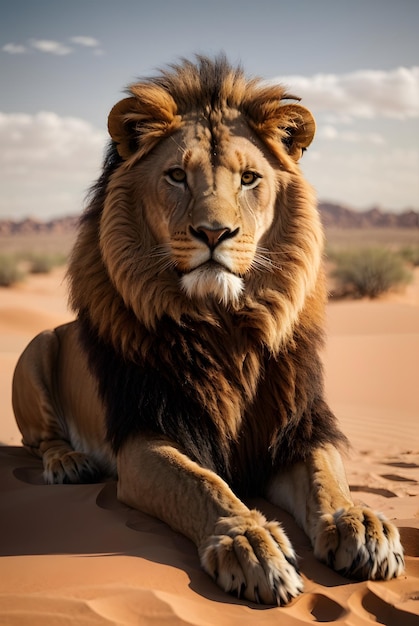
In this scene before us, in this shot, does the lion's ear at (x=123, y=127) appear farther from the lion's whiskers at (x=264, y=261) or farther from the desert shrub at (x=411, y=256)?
the desert shrub at (x=411, y=256)

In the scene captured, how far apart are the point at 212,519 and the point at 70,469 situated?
161 cm

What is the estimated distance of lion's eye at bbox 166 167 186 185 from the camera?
12.7ft

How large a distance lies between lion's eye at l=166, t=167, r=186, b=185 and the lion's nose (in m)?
0.39

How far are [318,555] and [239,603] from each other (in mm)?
549

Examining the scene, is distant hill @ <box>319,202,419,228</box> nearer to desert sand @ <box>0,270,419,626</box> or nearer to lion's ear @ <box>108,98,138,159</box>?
desert sand @ <box>0,270,419,626</box>

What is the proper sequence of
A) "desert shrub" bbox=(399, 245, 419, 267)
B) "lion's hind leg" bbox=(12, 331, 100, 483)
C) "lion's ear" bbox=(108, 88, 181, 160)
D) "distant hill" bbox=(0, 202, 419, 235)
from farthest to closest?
"distant hill" bbox=(0, 202, 419, 235)
"desert shrub" bbox=(399, 245, 419, 267)
"lion's hind leg" bbox=(12, 331, 100, 483)
"lion's ear" bbox=(108, 88, 181, 160)

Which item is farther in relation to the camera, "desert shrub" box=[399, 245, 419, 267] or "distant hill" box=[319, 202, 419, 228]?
"distant hill" box=[319, 202, 419, 228]

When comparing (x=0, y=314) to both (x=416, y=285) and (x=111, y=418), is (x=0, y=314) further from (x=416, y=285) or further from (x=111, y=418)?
(x=416, y=285)

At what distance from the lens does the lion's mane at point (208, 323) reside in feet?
12.6

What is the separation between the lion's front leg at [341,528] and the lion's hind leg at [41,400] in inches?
72.4

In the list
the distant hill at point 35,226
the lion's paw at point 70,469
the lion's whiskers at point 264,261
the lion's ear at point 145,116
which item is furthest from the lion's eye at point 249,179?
the distant hill at point 35,226

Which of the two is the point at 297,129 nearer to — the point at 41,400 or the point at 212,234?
the point at 212,234

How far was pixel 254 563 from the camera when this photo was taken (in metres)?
2.86

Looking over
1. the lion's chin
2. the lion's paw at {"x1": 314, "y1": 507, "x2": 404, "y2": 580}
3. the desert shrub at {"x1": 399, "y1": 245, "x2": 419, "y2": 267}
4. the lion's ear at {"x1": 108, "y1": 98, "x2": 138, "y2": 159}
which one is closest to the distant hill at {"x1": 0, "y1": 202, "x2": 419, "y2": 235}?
the desert shrub at {"x1": 399, "y1": 245, "x2": 419, "y2": 267}
